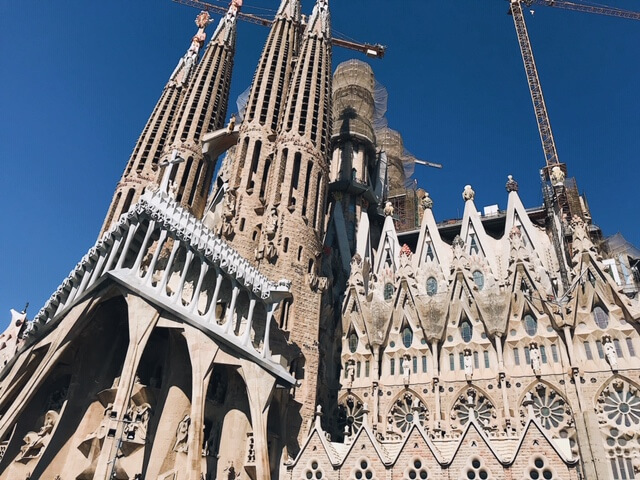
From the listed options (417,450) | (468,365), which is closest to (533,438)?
(417,450)

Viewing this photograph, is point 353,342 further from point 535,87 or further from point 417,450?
point 535,87

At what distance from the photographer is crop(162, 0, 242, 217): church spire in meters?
30.2

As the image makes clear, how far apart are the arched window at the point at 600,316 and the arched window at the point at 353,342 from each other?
1091 centimetres

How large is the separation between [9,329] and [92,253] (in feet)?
48.1

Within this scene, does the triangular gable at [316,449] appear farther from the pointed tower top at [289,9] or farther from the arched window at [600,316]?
the pointed tower top at [289,9]

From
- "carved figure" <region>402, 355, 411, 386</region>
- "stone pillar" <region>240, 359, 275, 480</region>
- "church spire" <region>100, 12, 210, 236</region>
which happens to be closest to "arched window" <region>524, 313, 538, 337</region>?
"carved figure" <region>402, 355, 411, 386</region>

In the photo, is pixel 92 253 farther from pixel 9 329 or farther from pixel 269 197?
pixel 9 329

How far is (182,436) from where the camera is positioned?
18.1m

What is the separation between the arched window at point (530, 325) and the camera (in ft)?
76.7

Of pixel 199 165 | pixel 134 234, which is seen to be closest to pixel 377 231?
pixel 199 165

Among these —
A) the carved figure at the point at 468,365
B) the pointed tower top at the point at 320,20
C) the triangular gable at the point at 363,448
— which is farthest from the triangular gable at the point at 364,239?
the triangular gable at the point at 363,448

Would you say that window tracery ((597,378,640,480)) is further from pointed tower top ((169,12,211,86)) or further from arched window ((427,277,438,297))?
pointed tower top ((169,12,211,86))

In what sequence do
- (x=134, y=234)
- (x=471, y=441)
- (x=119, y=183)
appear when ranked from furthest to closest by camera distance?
(x=119, y=183) < (x=134, y=234) < (x=471, y=441)

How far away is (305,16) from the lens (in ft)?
130
